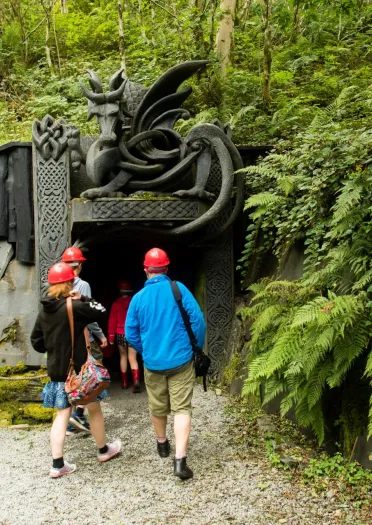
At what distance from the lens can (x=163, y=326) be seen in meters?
4.90

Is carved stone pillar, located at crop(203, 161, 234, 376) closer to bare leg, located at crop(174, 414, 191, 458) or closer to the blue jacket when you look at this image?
the blue jacket

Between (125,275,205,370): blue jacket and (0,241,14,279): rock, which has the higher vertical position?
(125,275,205,370): blue jacket

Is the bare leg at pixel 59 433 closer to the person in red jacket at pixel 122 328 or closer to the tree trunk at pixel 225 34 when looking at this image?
the person in red jacket at pixel 122 328

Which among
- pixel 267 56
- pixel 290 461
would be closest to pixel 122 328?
pixel 290 461

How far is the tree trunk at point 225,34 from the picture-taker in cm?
1179

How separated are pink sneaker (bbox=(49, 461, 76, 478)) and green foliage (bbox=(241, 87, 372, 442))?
169 cm

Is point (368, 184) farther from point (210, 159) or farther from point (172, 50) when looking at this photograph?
point (172, 50)

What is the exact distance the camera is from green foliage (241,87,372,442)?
4.43m

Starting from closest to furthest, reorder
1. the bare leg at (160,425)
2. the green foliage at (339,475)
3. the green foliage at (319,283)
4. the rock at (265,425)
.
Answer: the green foliage at (339,475)
the green foliage at (319,283)
the bare leg at (160,425)
the rock at (265,425)

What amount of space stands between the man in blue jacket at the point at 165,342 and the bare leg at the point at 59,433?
2.48 ft

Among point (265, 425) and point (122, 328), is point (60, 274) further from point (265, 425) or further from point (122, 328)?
point (122, 328)

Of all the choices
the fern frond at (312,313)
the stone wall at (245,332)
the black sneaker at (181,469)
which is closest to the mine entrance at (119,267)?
the stone wall at (245,332)

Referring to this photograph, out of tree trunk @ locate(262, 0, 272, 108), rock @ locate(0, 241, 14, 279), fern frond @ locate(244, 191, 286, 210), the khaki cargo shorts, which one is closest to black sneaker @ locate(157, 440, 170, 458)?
the khaki cargo shorts

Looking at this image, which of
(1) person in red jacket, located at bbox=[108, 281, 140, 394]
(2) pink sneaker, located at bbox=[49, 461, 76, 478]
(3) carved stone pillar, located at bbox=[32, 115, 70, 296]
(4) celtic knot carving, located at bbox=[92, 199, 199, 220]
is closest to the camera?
(2) pink sneaker, located at bbox=[49, 461, 76, 478]
